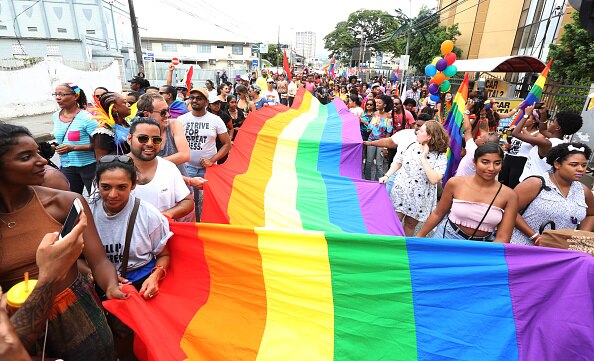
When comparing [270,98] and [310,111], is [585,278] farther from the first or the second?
[270,98]

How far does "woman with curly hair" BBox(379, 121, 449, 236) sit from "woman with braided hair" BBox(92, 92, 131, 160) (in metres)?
2.91

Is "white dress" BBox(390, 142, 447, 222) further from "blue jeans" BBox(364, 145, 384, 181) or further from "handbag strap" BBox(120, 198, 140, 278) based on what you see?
"handbag strap" BBox(120, 198, 140, 278)

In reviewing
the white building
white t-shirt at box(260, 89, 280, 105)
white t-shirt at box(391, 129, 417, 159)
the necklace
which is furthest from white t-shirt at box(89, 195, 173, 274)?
the white building

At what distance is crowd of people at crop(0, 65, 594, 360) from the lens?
157 centimetres

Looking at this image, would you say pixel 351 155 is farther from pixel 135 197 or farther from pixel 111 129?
pixel 135 197

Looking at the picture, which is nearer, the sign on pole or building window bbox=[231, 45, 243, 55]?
the sign on pole

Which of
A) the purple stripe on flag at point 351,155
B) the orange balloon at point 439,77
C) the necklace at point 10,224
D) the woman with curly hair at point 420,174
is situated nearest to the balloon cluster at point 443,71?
the orange balloon at point 439,77

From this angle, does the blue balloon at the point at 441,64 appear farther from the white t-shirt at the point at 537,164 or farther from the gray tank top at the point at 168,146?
the gray tank top at the point at 168,146

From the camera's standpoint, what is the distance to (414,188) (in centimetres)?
398

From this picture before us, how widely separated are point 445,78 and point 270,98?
16.9ft

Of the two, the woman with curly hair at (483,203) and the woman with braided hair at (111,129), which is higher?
the woman with braided hair at (111,129)

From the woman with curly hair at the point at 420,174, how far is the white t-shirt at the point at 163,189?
2.31 meters

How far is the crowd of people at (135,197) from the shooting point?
1571 mm

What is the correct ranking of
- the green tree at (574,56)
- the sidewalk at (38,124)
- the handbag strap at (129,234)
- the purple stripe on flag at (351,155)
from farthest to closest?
the sidewalk at (38,124) → the green tree at (574,56) → the purple stripe on flag at (351,155) → the handbag strap at (129,234)
